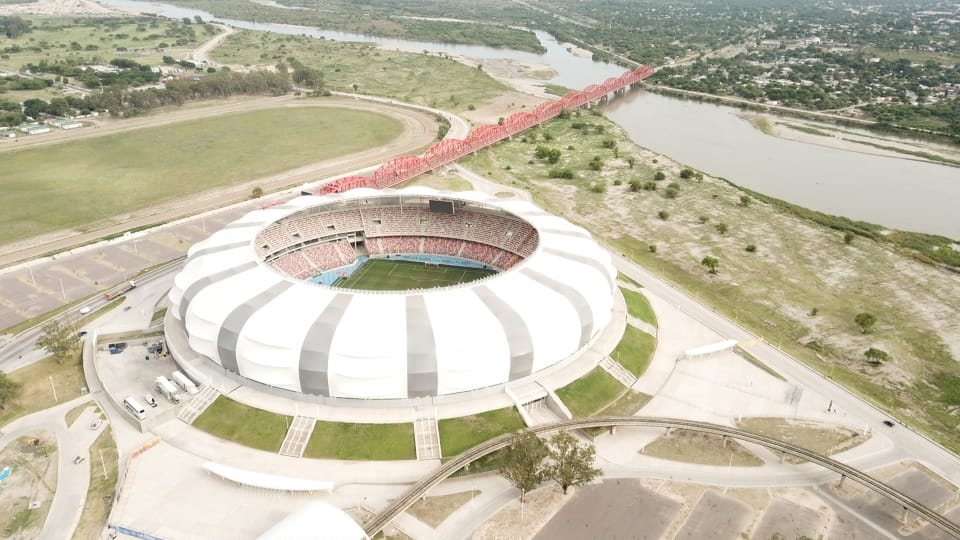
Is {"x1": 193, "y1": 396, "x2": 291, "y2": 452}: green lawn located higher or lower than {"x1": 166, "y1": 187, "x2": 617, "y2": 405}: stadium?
lower

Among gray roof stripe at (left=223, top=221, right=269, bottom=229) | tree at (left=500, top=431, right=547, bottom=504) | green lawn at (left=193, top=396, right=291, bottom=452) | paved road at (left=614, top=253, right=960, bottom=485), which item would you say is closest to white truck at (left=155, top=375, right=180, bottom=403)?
green lawn at (left=193, top=396, right=291, bottom=452)

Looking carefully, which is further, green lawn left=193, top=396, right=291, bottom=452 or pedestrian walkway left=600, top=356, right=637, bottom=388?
pedestrian walkway left=600, top=356, right=637, bottom=388

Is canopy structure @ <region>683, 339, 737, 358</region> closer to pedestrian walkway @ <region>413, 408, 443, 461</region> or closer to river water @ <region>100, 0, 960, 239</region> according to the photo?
pedestrian walkway @ <region>413, 408, 443, 461</region>

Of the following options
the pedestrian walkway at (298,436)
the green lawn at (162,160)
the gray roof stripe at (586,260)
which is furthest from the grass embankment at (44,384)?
the gray roof stripe at (586,260)

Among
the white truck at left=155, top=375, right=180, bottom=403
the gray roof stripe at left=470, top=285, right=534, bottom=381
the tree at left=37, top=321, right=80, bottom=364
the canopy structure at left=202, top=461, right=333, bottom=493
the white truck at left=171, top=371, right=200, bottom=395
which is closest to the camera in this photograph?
the canopy structure at left=202, top=461, right=333, bottom=493

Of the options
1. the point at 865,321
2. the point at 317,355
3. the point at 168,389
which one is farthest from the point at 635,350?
the point at 168,389

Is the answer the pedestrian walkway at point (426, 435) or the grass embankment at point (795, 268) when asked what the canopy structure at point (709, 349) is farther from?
the pedestrian walkway at point (426, 435)

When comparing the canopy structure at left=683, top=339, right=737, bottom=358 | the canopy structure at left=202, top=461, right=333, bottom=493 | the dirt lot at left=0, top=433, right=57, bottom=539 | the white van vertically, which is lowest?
the canopy structure at left=683, top=339, right=737, bottom=358
